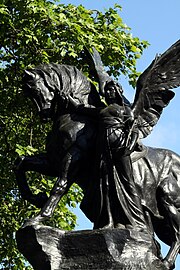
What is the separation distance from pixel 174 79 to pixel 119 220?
183cm

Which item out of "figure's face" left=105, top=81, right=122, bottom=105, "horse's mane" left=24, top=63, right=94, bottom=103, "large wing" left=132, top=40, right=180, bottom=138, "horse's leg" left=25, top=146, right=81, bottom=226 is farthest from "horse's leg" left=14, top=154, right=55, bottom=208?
"large wing" left=132, top=40, right=180, bottom=138

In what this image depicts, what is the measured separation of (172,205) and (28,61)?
31.1 feet

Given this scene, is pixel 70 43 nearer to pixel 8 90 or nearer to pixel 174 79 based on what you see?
pixel 8 90

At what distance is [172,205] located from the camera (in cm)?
800

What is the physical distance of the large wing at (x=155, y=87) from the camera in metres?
8.27

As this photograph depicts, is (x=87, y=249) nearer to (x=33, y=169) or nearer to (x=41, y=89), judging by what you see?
(x=33, y=169)

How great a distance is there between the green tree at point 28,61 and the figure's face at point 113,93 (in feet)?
25.2

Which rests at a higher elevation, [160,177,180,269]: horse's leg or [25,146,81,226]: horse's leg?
[25,146,81,226]: horse's leg

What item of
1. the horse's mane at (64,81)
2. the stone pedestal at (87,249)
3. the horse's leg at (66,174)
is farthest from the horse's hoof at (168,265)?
the horse's mane at (64,81)

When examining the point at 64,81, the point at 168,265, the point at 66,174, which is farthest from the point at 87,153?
the point at 168,265

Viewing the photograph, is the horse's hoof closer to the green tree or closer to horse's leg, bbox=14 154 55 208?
horse's leg, bbox=14 154 55 208

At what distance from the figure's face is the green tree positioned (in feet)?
25.2

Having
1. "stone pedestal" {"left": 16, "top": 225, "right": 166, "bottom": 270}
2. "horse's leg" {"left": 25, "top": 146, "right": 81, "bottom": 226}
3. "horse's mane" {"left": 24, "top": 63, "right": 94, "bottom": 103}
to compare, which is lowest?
"stone pedestal" {"left": 16, "top": 225, "right": 166, "bottom": 270}

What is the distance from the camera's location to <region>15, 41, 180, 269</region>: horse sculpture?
7734 mm
